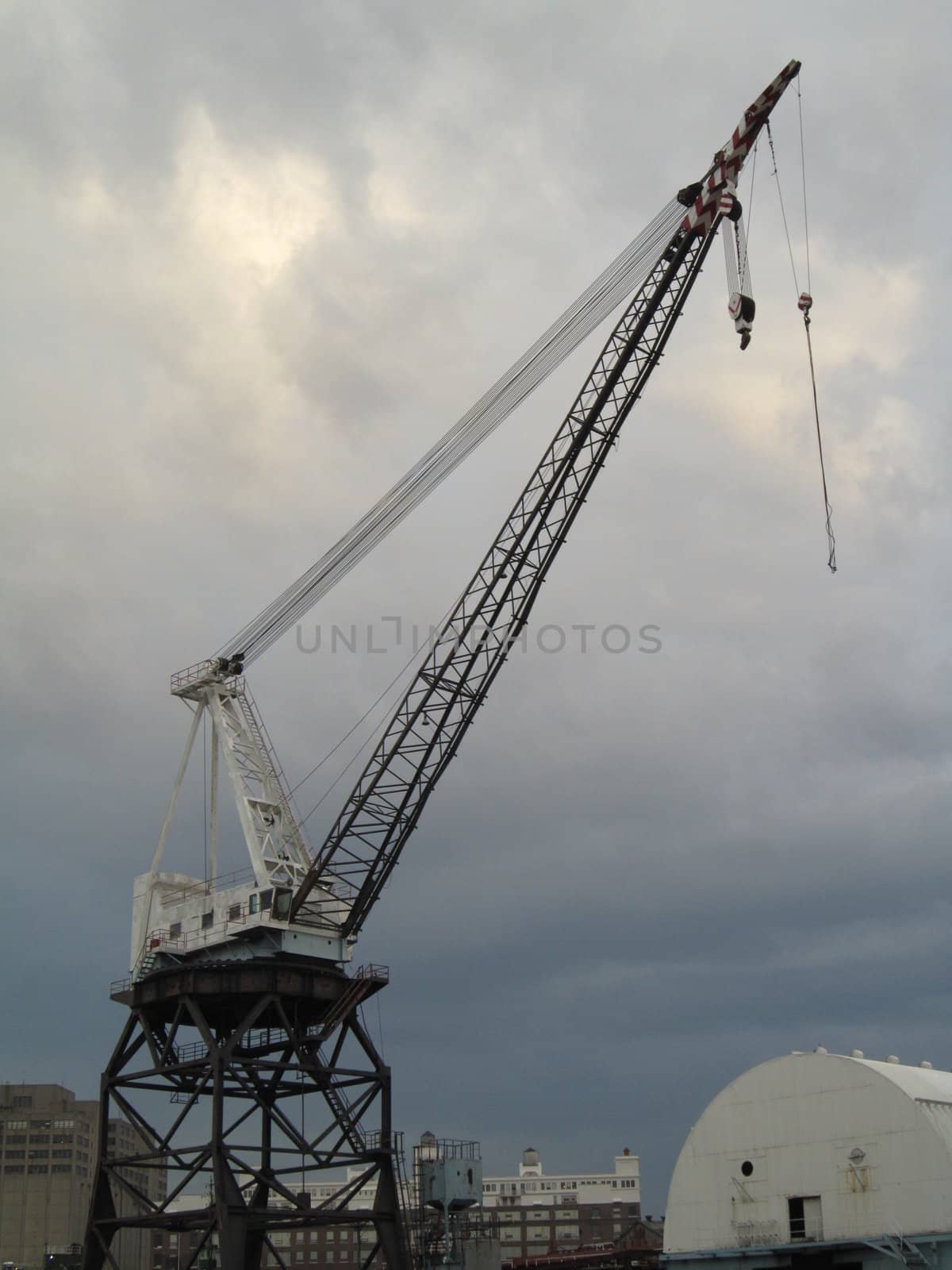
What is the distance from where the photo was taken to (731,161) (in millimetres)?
57094

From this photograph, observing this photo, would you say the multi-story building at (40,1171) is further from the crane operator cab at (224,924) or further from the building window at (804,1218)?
the building window at (804,1218)

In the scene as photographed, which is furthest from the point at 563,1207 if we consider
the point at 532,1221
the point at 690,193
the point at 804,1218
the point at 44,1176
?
the point at 690,193

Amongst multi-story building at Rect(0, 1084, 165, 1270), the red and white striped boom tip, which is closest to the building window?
the red and white striped boom tip

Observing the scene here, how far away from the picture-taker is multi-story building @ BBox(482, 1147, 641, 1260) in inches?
6506

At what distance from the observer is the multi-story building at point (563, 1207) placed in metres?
165

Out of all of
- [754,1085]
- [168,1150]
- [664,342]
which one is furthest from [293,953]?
[664,342]

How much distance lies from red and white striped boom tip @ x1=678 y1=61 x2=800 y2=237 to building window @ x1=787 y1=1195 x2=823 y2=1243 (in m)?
41.4

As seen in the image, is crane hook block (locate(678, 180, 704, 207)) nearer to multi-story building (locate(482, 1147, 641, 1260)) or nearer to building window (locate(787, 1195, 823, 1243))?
building window (locate(787, 1195, 823, 1243))

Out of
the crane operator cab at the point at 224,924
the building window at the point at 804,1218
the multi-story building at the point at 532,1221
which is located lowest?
the multi-story building at the point at 532,1221

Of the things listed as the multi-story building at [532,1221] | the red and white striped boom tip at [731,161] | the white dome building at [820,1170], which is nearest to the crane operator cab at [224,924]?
the white dome building at [820,1170]

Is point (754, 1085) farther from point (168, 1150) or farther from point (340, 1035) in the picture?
point (168, 1150)

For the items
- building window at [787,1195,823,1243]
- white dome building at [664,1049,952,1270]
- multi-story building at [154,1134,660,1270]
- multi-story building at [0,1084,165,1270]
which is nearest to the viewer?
white dome building at [664,1049,952,1270]

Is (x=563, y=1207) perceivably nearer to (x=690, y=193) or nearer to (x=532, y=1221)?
(x=532, y=1221)

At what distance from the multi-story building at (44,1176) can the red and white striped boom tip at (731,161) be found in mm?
144979
